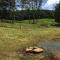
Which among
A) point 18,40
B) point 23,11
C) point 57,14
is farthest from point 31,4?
point 18,40

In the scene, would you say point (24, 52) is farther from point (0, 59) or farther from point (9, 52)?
point (0, 59)

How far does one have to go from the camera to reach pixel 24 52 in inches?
524

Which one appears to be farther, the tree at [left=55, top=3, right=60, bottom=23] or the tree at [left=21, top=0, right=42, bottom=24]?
the tree at [left=21, top=0, right=42, bottom=24]

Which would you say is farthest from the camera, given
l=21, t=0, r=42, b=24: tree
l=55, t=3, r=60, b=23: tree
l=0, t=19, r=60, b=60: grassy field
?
l=21, t=0, r=42, b=24: tree

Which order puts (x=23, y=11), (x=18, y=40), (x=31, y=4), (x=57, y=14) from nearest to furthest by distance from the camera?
1. (x=18, y=40)
2. (x=57, y=14)
3. (x=31, y=4)
4. (x=23, y=11)

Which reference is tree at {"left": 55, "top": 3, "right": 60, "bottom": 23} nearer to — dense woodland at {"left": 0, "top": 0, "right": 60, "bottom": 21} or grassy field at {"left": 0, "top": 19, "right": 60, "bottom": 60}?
dense woodland at {"left": 0, "top": 0, "right": 60, "bottom": 21}

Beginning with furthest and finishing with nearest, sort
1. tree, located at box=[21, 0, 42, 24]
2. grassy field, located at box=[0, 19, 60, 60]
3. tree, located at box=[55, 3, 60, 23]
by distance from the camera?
tree, located at box=[21, 0, 42, 24], tree, located at box=[55, 3, 60, 23], grassy field, located at box=[0, 19, 60, 60]

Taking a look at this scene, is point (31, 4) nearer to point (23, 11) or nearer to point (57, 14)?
point (23, 11)

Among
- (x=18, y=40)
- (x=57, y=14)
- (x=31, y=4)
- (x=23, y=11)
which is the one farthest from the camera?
(x=23, y=11)

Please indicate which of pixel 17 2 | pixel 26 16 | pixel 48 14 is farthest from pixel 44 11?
pixel 17 2

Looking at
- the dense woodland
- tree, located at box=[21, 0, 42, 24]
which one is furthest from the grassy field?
tree, located at box=[21, 0, 42, 24]

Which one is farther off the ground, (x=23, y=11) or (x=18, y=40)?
(x=23, y=11)

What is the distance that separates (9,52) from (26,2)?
101 ft

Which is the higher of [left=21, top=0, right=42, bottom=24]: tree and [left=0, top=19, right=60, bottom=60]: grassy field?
[left=21, top=0, right=42, bottom=24]: tree
